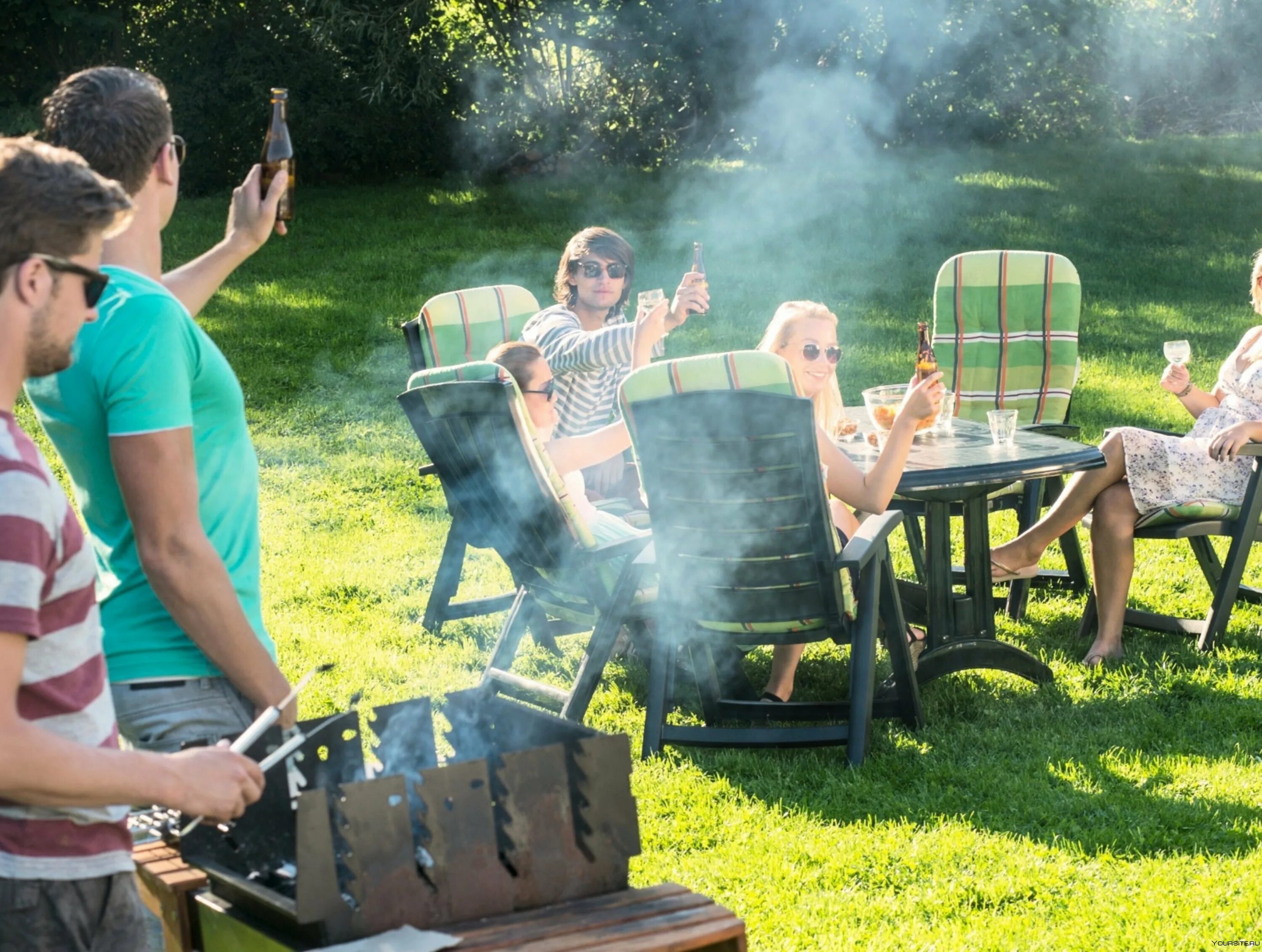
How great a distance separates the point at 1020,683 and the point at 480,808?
3237mm

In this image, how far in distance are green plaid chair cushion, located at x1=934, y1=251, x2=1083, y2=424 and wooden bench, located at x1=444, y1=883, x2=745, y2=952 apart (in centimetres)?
467

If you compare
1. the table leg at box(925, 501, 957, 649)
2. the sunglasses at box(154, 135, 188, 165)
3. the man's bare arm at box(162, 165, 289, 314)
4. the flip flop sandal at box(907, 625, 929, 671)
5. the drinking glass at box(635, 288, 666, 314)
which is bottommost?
the flip flop sandal at box(907, 625, 929, 671)

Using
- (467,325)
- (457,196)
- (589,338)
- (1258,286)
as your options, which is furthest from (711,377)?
(457,196)

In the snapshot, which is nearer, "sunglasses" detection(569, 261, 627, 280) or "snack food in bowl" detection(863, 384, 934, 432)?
"snack food in bowl" detection(863, 384, 934, 432)

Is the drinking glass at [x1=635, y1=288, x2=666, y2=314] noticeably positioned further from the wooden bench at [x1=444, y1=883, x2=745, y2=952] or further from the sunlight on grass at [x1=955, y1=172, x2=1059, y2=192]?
the sunlight on grass at [x1=955, y1=172, x2=1059, y2=192]

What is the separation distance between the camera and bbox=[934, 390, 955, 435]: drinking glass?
16.7ft

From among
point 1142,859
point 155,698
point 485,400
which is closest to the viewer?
point 155,698

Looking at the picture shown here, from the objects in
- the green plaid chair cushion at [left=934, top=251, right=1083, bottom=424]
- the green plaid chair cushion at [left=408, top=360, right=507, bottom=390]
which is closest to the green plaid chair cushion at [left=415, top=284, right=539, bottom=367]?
the green plaid chair cushion at [left=408, top=360, right=507, bottom=390]

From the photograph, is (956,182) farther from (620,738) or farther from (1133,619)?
(620,738)

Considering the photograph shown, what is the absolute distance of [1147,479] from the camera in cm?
501

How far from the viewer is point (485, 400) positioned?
4090mm

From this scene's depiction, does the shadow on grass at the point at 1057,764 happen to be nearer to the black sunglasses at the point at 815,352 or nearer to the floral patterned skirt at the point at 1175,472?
the floral patterned skirt at the point at 1175,472

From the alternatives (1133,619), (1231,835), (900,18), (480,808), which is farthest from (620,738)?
(900,18)

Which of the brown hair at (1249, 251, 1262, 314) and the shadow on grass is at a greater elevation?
the brown hair at (1249, 251, 1262, 314)
